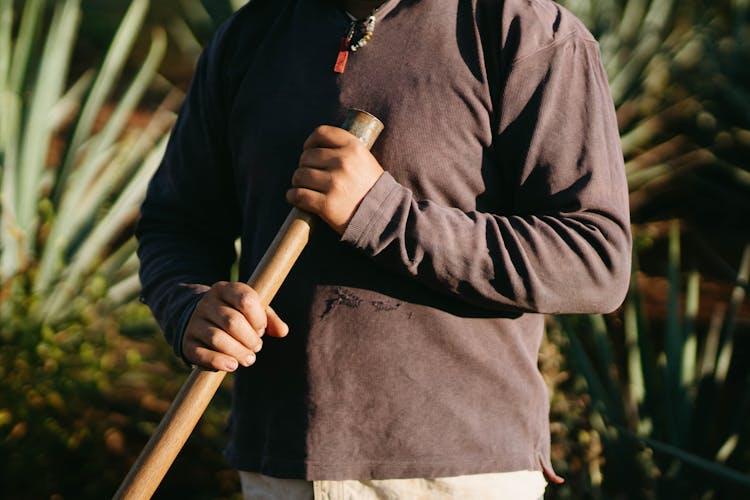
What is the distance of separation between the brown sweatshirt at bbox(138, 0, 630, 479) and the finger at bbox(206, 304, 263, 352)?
0.39 feet

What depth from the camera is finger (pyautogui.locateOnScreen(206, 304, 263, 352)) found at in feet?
4.13

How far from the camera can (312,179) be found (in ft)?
4.18

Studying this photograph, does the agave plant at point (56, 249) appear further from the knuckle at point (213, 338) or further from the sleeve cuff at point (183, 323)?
the knuckle at point (213, 338)

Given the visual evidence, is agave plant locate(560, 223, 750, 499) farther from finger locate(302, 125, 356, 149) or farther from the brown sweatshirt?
→ finger locate(302, 125, 356, 149)

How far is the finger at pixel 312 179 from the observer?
4.14 ft

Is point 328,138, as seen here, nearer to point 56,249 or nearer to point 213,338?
point 213,338

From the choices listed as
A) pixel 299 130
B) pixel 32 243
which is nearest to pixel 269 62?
pixel 299 130

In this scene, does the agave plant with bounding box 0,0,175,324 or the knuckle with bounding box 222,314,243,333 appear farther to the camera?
the agave plant with bounding box 0,0,175,324

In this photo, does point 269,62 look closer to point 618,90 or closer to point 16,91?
point 16,91

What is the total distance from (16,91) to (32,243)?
592 millimetres

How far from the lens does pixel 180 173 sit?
1.62 m

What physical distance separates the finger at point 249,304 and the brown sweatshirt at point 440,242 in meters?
0.12

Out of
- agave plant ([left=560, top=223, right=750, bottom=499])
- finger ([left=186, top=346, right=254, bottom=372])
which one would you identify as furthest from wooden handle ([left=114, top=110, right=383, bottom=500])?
agave plant ([left=560, top=223, right=750, bottom=499])

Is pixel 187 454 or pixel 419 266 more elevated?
pixel 419 266
